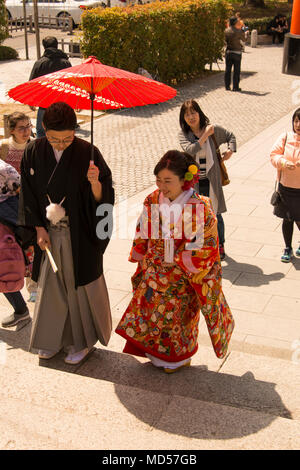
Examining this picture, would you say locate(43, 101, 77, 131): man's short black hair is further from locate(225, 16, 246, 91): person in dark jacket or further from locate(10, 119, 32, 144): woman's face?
locate(225, 16, 246, 91): person in dark jacket

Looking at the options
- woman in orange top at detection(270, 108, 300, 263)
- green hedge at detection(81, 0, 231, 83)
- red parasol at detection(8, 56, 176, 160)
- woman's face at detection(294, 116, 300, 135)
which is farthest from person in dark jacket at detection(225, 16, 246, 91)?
red parasol at detection(8, 56, 176, 160)

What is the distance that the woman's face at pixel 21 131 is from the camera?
577 cm

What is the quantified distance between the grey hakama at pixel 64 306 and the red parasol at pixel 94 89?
3.18 feet

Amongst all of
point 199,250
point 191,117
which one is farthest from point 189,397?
point 191,117

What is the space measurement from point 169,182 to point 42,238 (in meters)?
1.00

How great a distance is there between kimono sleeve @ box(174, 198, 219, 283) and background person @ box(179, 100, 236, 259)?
2022 mm

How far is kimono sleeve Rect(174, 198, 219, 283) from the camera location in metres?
4.34

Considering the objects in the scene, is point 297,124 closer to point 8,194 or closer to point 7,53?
point 8,194

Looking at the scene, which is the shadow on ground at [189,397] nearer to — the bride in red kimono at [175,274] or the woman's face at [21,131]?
the bride in red kimono at [175,274]

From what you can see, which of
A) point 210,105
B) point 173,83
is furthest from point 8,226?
point 173,83

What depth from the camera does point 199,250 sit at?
171 inches

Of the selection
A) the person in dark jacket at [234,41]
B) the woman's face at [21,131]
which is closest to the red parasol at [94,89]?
the woman's face at [21,131]

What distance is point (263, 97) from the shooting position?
53.3ft

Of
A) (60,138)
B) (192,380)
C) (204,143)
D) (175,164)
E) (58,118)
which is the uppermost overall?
(58,118)
